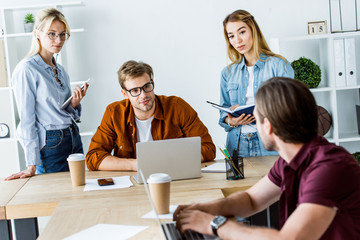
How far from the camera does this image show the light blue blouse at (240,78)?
116 inches

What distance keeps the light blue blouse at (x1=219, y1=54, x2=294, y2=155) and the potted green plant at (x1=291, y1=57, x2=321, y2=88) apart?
3.18 feet

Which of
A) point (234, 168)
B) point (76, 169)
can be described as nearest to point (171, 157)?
point (234, 168)

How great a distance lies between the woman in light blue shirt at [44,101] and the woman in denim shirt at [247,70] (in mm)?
986

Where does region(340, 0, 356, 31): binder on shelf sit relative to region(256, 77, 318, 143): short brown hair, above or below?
above

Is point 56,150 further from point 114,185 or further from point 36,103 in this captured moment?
point 114,185

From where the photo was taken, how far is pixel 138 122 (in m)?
2.76

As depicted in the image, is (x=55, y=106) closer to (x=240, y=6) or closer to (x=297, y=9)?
(x=240, y=6)

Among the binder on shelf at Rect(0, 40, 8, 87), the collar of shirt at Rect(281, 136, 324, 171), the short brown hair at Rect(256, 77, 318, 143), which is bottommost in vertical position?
the collar of shirt at Rect(281, 136, 324, 171)

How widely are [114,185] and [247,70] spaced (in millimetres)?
1307

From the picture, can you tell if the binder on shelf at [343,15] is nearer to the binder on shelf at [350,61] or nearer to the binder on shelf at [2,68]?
the binder on shelf at [350,61]

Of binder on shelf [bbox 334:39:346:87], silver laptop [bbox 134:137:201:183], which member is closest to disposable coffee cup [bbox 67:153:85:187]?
silver laptop [bbox 134:137:201:183]

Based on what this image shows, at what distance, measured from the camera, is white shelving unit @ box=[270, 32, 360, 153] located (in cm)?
397

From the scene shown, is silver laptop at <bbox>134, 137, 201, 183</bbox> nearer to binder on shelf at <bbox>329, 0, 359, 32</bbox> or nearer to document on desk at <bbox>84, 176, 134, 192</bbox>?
document on desk at <bbox>84, 176, 134, 192</bbox>

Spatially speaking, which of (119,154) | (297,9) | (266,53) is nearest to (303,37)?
(297,9)
